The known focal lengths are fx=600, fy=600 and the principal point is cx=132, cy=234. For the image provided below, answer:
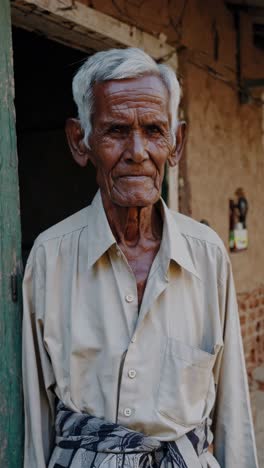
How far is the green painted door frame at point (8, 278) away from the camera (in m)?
1.83

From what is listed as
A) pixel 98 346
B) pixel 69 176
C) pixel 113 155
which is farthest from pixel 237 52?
pixel 98 346

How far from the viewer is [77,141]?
5.93ft

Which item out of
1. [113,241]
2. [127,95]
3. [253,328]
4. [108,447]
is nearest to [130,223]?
[113,241]

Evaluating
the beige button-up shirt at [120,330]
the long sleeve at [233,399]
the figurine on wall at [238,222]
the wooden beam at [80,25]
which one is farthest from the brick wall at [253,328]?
the beige button-up shirt at [120,330]

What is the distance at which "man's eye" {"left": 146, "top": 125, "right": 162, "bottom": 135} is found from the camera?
5.57 feet

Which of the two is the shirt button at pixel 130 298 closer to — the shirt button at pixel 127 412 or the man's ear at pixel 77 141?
the shirt button at pixel 127 412

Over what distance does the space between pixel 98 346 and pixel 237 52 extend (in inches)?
129

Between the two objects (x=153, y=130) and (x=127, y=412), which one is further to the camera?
(x=153, y=130)

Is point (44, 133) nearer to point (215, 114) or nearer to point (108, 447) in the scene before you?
point (215, 114)

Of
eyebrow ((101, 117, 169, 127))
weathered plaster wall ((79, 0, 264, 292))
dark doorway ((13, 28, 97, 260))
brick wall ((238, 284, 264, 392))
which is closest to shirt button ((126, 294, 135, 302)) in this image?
eyebrow ((101, 117, 169, 127))

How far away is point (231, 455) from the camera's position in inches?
72.5

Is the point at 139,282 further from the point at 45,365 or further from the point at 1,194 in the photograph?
the point at 1,194

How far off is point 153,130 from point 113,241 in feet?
1.10

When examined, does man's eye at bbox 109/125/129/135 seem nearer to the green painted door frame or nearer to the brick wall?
the green painted door frame
